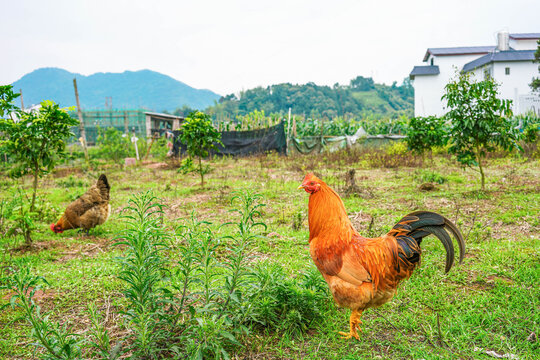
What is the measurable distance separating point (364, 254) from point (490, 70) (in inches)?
1630

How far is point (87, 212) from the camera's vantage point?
17.8 ft

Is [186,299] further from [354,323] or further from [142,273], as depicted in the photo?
[354,323]

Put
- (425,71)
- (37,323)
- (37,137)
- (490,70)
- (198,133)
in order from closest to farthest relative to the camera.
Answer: (37,323)
(37,137)
(198,133)
(490,70)
(425,71)

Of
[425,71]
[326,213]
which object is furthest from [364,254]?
[425,71]

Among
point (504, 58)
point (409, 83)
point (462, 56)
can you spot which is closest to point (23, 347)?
point (504, 58)

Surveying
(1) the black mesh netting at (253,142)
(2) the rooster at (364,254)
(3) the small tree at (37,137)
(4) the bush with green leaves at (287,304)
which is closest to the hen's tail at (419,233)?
(2) the rooster at (364,254)

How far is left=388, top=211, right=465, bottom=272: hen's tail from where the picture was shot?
238cm

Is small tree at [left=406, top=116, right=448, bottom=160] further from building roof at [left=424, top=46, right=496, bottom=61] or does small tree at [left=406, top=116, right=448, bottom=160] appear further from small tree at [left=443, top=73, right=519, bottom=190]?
building roof at [left=424, top=46, right=496, bottom=61]

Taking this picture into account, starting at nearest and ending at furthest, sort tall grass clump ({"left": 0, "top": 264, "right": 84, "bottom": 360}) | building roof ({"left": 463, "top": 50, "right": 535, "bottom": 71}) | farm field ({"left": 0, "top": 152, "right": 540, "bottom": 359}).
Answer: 1. tall grass clump ({"left": 0, "top": 264, "right": 84, "bottom": 360})
2. farm field ({"left": 0, "top": 152, "right": 540, "bottom": 359})
3. building roof ({"left": 463, "top": 50, "right": 535, "bottom": 71})

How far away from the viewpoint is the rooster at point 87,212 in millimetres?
5445

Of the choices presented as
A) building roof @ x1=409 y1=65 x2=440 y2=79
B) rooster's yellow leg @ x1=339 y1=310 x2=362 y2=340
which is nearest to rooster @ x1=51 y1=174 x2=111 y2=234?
rooster's yellow leg @ x1=339 y1=310 x2=362 y2=340

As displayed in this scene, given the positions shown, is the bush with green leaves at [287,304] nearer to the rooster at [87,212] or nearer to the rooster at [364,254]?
the rooster at [364,254]

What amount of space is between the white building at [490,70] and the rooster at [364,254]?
3189 cm

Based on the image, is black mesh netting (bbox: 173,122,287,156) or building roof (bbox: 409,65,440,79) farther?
building roof (bbox: 409,65,440,79)
